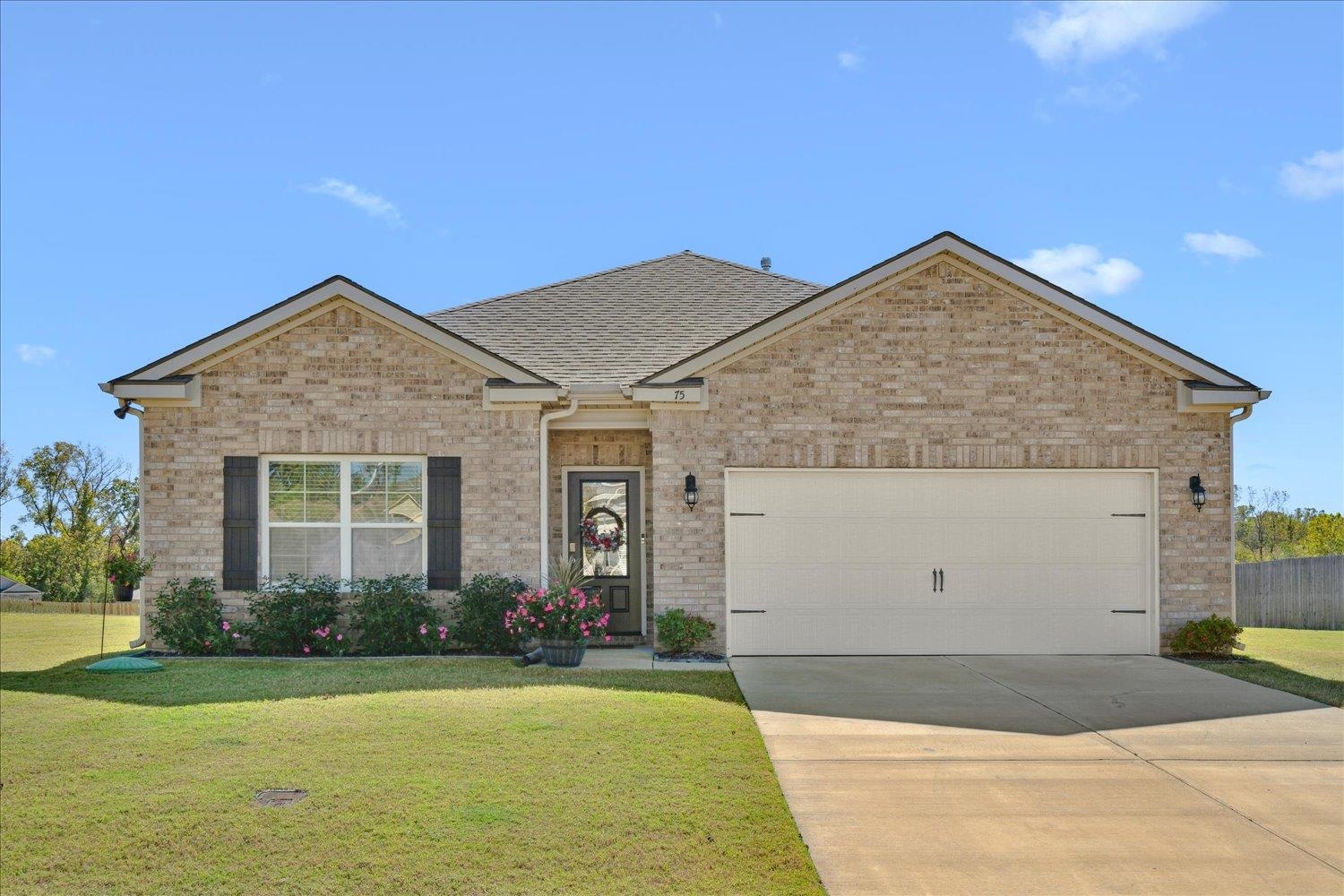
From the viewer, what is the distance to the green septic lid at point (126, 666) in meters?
11.1

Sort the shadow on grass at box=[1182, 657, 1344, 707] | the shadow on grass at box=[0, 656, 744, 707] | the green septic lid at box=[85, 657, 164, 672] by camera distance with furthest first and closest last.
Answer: the green septic lid at box=[85, 657, 164, 672] < the shadow on grass at box=[1182, 657, 1344, 707] < the shadow on grass at box=[0, 656, 744, 707]

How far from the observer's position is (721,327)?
50.8 feet

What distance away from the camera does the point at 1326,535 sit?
24.7 metres

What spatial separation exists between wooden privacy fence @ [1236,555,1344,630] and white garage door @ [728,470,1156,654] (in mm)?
8708

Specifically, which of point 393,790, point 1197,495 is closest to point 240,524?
point 393,790

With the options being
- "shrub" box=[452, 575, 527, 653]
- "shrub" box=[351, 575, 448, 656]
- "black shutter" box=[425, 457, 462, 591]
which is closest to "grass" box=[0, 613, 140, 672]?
"shrub" box=[351, 575, 448, 656]

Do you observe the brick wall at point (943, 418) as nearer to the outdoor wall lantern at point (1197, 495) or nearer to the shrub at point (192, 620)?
the outdoor wall lantern at point (1197, 495)

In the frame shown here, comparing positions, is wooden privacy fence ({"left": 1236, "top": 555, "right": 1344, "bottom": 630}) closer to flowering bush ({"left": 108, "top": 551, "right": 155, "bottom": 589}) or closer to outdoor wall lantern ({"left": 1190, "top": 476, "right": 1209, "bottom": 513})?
outdoor wall lantern ({"left": 1190, "top": 476, "right": 1209, "bottom": 513})

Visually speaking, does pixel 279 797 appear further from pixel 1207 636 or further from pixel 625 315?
pixel 1207 636

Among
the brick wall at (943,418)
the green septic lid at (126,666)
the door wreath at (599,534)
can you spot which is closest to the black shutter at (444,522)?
the door wreath at (599,534)

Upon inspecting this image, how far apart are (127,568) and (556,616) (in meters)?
4.93

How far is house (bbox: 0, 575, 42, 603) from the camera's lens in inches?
869

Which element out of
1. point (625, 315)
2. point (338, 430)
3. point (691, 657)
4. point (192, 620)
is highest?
point (625, 315)

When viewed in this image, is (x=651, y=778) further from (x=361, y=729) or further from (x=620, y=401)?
(x=620, y=401)
